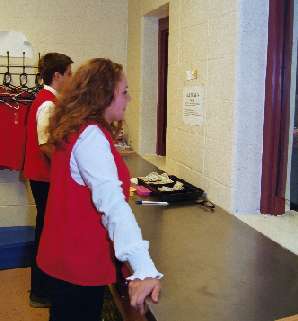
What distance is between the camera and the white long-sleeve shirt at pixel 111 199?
101cm

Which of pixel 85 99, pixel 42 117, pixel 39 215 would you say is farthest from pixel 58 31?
pixel 85 99

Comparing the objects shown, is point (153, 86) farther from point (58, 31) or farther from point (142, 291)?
point (142, 291)

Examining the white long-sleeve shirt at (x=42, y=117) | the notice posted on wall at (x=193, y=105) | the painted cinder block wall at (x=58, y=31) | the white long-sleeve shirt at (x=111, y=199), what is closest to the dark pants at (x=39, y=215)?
the white long-sleeve shirt at (x=42, y=117)

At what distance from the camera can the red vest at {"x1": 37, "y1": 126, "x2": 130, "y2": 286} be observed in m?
1.13

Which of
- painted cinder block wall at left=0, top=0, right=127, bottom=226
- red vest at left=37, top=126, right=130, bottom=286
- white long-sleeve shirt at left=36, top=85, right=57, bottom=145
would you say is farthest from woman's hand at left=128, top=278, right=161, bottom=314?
painted cinder block wall at left=0, top=0, right=127, bottom=226

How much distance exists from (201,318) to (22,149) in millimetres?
2391

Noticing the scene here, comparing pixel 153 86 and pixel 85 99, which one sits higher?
pixel 153 86

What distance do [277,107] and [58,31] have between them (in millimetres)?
2243

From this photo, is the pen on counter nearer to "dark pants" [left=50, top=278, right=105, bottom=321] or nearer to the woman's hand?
"dark pants" [left=50, top=278, right=105, bottom=321]

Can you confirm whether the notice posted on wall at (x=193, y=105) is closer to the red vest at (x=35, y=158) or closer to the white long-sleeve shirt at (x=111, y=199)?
the red vest at (x=35, y=158)

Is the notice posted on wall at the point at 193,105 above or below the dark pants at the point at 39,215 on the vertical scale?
above

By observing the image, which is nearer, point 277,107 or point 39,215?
point 277,107

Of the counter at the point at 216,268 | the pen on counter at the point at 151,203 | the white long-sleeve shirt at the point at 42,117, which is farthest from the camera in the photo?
the white long-sleeve shirt at the point at 42,117

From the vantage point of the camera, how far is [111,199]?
1034 mm
